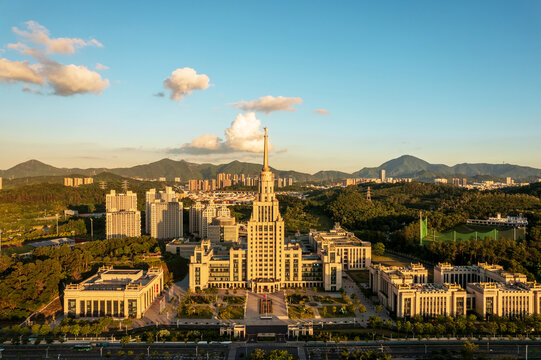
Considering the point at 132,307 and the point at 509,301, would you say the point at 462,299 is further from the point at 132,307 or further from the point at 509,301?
the point at 132,307

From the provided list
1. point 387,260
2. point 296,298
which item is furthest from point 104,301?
point 387,260

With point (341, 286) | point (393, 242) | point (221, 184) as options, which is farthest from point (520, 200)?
point (221, 184)

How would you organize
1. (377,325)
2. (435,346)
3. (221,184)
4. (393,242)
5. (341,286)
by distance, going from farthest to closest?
(221,184), (393,242), (341,286), (377,325), (435,346)

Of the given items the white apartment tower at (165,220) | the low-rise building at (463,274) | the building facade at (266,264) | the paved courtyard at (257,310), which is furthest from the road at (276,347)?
the white apartment tower at (165,220)

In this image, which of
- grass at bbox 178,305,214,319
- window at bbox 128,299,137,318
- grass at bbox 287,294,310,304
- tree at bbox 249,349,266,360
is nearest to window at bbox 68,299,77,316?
window at bbox 128,299,137,318

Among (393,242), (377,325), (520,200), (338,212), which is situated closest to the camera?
(377,325)

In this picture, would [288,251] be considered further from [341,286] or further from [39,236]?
[39,236]

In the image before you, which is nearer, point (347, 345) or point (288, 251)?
point (347, 345)

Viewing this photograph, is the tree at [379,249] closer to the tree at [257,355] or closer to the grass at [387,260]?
the grass at [387,260]
